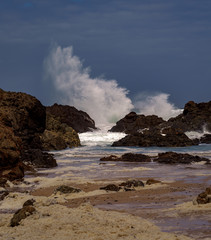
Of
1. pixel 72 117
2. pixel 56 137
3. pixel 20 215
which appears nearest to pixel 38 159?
pixel 20 215

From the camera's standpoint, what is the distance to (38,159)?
15133mm

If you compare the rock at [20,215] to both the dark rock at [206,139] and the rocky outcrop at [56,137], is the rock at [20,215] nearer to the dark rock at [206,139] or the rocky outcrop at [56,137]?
the rocky outcrop at [56,137]

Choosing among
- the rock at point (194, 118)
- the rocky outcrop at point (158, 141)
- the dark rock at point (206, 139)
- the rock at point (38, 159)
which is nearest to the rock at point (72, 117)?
the rock at point (194, 118)

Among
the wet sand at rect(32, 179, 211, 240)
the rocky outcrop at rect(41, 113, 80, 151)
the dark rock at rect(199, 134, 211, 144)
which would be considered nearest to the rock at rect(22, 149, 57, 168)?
the wet sand at rect(32, 179, 211, 240)

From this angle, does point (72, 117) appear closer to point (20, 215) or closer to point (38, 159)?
point (38, 159)

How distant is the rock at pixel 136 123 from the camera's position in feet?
166

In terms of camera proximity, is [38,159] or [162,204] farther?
[38,159]

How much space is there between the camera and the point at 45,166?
1445cm

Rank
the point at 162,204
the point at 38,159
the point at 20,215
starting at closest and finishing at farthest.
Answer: the point at 20,215 → the point at 162,204 → the point at 38,159

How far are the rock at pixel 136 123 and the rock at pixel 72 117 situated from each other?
4.43 m

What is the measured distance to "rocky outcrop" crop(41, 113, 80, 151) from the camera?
28797mm

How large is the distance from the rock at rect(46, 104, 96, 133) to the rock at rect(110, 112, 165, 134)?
4.43m

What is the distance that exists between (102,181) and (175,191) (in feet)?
9.10

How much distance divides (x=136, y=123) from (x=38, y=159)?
1469 inches
